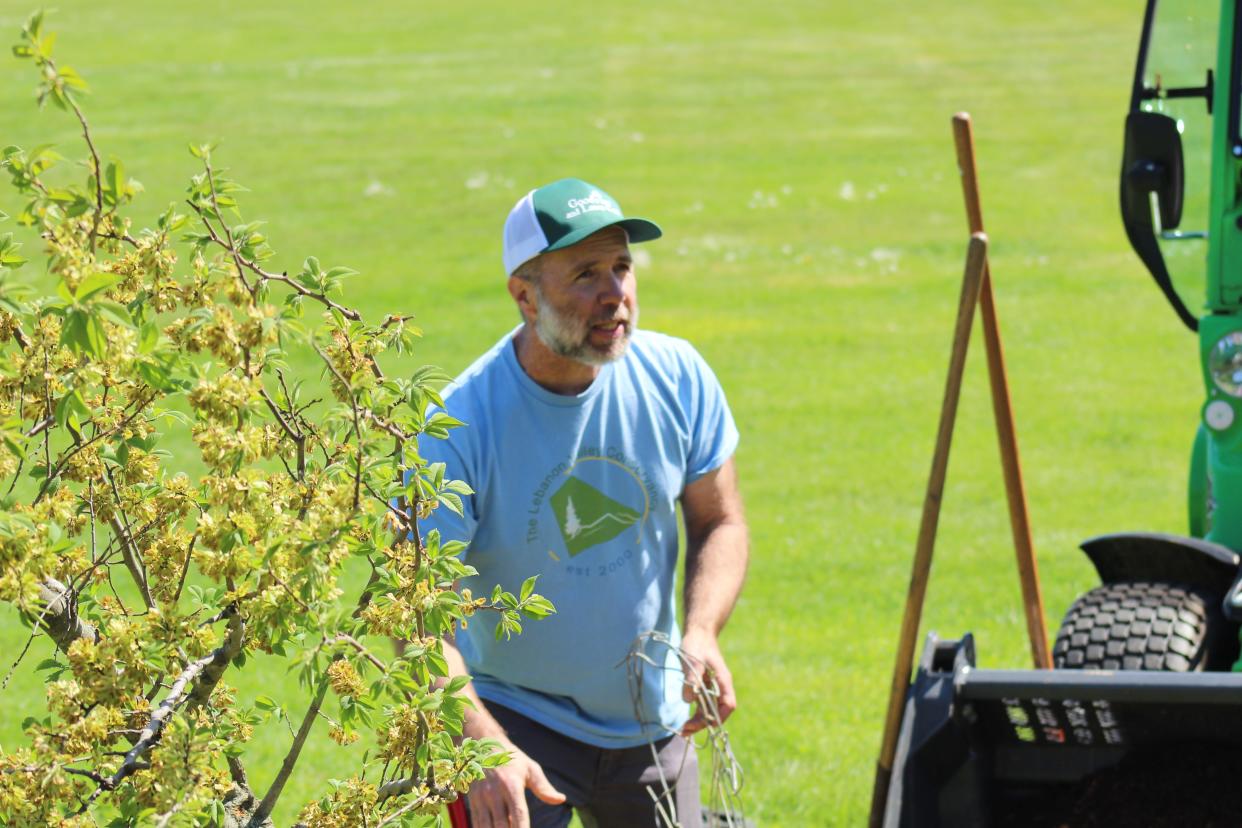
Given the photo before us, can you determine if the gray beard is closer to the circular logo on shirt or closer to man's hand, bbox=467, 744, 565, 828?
the circular logo on shirt

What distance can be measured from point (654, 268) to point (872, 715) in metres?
9.61

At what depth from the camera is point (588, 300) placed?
3.98m

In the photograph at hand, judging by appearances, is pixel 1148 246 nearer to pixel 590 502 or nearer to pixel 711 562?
pixel 711 562

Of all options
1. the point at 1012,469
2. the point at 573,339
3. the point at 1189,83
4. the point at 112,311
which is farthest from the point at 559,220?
the point at 1189,83

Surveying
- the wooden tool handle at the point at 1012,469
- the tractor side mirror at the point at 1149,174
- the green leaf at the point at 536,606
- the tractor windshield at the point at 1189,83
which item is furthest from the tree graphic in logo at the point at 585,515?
the tractor windshield at the point at 1189,83

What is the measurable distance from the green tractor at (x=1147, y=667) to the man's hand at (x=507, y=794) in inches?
39.4

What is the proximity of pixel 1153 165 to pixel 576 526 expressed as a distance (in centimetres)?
202

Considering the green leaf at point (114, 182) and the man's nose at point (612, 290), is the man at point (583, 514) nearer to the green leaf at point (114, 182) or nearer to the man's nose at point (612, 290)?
the man's nose at point (612, 290)

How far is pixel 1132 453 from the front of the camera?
10.2 meters

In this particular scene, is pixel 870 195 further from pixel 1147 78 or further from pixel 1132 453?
pixel 1147 78

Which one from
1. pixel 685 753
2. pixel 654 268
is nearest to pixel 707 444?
pixel 685 753

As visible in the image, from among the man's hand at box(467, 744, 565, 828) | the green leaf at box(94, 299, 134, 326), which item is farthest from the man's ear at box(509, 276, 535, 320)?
the green leaf at box(94, 299, 134, 326)

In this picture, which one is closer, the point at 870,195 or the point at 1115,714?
the point at 1115,714

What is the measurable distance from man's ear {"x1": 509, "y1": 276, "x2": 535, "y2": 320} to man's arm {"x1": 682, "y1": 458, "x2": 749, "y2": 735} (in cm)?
61
